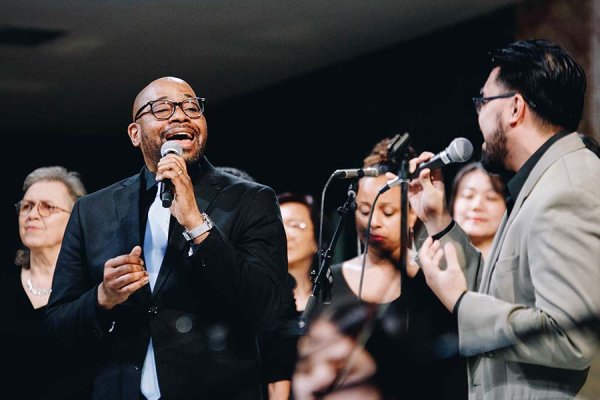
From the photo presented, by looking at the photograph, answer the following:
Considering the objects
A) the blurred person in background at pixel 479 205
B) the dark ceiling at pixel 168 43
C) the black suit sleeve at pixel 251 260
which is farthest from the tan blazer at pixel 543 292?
the dark ceiling at pixel 168 43

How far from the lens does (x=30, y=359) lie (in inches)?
130

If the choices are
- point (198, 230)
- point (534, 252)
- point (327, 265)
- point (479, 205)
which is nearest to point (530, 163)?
point (534, 252)

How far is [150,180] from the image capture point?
7.39ft

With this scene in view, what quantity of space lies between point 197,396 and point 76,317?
340 mm

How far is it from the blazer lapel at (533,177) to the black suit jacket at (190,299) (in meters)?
0.49

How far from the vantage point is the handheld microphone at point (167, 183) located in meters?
1.93

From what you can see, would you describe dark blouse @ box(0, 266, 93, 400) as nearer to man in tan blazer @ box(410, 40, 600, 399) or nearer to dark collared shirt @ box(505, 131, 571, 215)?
man in tan blazer @ box(410, 40, 600, 399)

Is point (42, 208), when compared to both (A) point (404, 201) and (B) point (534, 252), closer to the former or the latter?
(A) point (404, 201)

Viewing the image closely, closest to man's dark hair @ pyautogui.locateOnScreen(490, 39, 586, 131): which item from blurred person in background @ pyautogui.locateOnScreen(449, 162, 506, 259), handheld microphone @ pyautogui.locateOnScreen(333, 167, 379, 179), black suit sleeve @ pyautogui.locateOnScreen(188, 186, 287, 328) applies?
handheld microphone @ pyautogui.locateOnScreen(333, 167, 379, 179)

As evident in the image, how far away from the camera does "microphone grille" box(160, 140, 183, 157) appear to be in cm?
205

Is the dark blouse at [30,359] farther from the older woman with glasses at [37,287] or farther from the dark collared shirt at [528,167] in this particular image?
the dark collared shirt at [528,167]

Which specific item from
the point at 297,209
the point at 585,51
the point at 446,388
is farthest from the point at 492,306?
the point at 585,51

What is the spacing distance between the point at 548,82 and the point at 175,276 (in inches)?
38.4

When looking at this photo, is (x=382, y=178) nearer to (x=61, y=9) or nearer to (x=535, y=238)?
(x=535, y=238)
